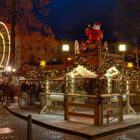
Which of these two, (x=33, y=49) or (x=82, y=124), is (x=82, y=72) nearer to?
(x=82, y=124)

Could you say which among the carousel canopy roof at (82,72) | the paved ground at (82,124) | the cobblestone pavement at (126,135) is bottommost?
the cobblestone pavement at (126,135)

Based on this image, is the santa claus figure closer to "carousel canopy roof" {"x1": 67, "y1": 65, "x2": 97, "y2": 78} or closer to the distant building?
"carousel canopy roof" {"x1": 67, "y1": 65, "x2": 97, "y2": 78}

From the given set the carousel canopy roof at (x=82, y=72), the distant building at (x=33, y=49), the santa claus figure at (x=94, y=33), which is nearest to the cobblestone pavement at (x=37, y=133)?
the carousel canopy roof at (x=82, y=72)

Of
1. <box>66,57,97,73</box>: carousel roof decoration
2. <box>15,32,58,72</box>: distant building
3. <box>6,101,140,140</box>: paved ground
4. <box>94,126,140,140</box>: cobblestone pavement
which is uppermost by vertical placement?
<box>15,32,58,72</box>: distant building

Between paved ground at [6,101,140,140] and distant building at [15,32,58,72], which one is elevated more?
distant building at [15,32,58,72]

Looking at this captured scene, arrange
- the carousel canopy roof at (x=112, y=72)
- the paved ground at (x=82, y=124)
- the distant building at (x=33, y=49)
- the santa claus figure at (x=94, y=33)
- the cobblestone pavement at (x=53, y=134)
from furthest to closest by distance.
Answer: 1. the distant building at (x=33, y=49)
2. the santa claus figure at (x=94, y=33)
3. the carousel canopy roof at (x=112, y=72)
4. the paved ground at (x=82, y=124)
5. the cobblestone pavement at (x=53, y=134)

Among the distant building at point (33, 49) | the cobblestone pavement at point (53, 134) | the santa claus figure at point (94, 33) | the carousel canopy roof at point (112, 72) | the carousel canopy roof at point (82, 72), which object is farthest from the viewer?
the distant building at point (33, 49)

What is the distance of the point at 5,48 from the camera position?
10.8m

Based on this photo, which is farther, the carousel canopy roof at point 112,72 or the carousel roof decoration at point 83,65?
the carousel canopy roof at point 112,72

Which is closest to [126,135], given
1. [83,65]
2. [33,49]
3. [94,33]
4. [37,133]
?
[37,133]

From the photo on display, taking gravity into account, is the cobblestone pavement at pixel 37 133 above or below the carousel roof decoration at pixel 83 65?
below

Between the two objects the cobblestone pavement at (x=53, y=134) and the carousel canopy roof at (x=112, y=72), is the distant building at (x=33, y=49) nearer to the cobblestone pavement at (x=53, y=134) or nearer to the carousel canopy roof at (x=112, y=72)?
the carousel canopy roof at (x=112, y=72)

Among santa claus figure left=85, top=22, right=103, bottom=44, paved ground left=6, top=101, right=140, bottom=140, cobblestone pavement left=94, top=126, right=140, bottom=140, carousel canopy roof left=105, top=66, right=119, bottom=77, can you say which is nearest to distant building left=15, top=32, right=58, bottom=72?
santa claus figure left=85, top=22, right=103, bottom=44

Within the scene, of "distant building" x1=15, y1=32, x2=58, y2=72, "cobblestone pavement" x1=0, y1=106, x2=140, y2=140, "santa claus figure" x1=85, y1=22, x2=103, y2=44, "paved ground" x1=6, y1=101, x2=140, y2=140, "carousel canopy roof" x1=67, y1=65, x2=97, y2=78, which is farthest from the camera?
"distant building" x1=15, y1=32, x2=58, y2=72
